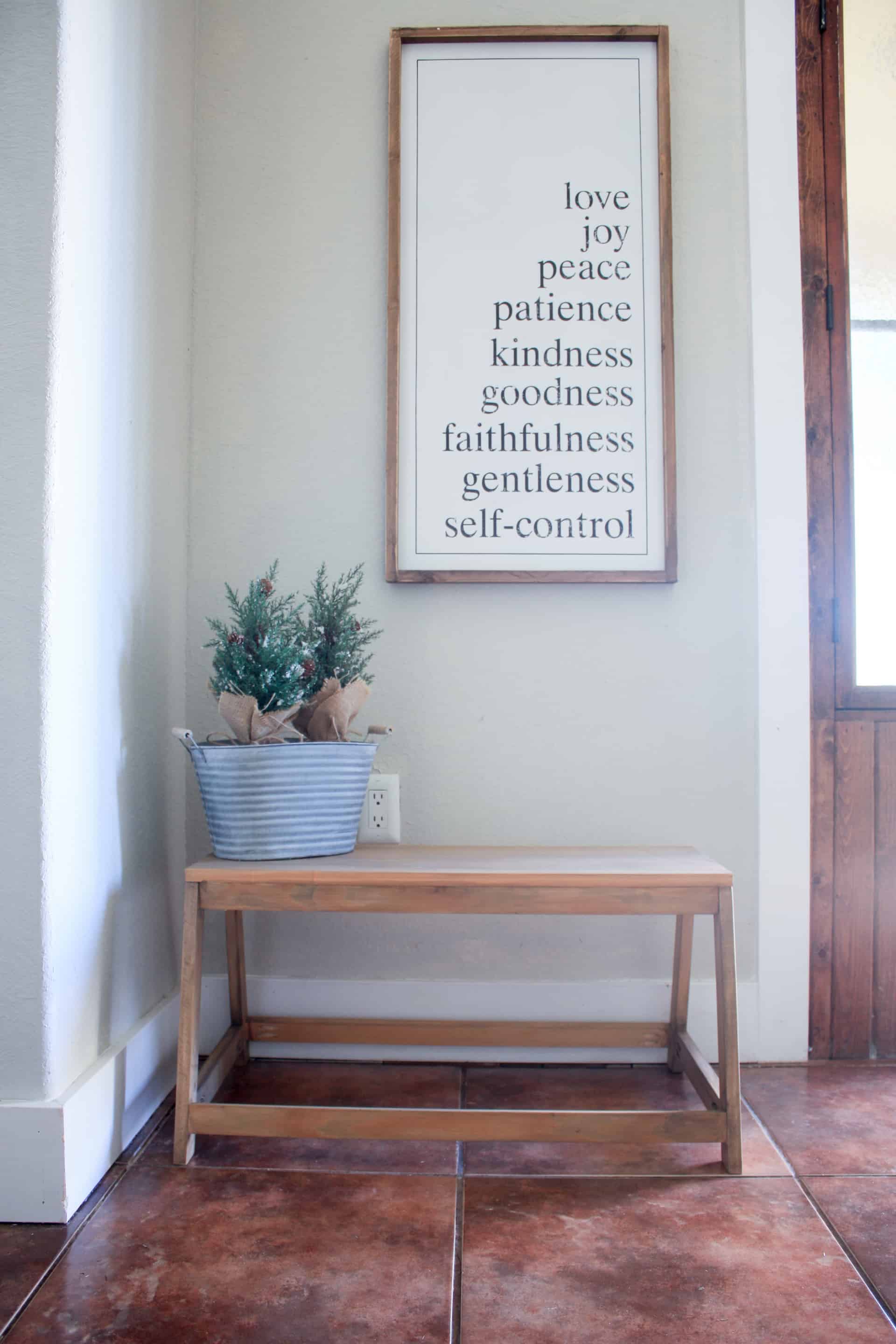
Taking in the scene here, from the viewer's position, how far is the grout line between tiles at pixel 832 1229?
1019 mm

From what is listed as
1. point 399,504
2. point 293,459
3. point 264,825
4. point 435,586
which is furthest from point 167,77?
point 264,825

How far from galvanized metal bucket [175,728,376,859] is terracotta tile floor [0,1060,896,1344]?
45cm

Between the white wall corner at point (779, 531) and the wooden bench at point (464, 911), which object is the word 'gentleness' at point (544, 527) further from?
the wooden bench at point (464, 911)


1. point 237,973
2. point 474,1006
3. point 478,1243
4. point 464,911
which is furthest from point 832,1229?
point 237,973

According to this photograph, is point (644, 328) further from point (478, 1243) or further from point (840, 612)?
point (478, 1243)

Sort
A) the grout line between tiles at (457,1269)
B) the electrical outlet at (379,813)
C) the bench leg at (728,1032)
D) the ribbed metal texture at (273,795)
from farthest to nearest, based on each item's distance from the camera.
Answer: the electrical outlet at (379,813), the ribbed metal texture at (273,795), the bench leg at (728,1032), the grout line between tiles at (457,1269)

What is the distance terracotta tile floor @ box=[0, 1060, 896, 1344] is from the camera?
994 mm

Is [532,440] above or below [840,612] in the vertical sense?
above

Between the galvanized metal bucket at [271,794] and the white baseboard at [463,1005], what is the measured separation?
431 millimetres

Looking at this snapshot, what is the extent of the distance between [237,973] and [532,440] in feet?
3.69

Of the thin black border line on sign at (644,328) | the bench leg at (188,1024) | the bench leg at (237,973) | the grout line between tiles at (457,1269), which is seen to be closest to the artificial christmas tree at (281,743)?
the bench leg at (188,1024)

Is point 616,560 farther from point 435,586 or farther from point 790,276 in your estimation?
point 790,276

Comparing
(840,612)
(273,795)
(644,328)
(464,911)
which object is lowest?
(464,911)

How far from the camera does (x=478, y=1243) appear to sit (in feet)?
3.76
